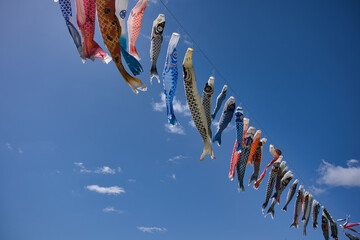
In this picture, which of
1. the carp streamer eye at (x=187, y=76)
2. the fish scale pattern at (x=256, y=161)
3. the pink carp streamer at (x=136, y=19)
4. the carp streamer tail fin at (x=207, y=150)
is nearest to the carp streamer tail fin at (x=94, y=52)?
the pink carp streamer at (x=136, y=19)

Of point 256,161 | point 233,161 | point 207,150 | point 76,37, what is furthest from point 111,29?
point 256,161

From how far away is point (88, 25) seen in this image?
452cm

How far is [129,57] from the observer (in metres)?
4.53

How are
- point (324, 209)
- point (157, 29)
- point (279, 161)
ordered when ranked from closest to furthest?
point (157, 29), point (279, 161), point (324, 209)

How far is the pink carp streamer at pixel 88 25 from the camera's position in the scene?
14.6ft

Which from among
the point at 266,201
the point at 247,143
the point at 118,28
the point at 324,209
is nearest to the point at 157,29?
the point at 118,28

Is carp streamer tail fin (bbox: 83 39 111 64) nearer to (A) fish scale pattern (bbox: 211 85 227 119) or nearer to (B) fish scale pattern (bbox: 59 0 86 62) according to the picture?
(B) fish scale pattern (bbox: 59 0 86 62)

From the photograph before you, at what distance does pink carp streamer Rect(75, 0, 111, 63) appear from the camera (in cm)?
444

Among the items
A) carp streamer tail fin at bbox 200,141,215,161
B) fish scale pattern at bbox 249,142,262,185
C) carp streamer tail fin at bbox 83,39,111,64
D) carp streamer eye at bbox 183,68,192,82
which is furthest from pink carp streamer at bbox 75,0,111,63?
fish scale pattern at bbox 249,142,262,185

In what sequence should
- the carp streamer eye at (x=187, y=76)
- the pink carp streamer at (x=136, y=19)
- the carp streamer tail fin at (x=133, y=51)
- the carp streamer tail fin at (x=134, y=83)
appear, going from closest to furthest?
the carp streamer tail fin at (x=134, y=83)
the carp streamer tail fin at (x=133, y=51)
the pink carp streamer at (x=136, y=19)
the carp streamer eye at (x=187, y=76)

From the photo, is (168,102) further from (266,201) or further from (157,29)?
(266,201)

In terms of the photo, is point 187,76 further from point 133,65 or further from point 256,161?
point 256,161

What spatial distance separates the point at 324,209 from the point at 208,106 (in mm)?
7342

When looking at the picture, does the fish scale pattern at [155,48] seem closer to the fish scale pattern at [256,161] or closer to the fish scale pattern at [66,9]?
the fish scale pattern at [66,9]
